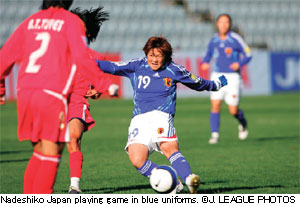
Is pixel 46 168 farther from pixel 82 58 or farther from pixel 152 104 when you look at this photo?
pixel 152 104

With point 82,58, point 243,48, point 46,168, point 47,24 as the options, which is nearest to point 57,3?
point 47,24

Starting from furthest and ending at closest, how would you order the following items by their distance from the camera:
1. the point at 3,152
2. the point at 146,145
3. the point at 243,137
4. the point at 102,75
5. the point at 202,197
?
the point at 243,137 < the point at 3,152 < the point at 146,145 < the point at 202,197 < the point at 102,75

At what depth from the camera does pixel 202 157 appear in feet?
30.1

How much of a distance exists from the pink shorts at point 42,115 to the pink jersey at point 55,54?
0.06 m

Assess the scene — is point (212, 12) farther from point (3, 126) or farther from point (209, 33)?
point (3, 126)

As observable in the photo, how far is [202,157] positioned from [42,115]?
205 inches

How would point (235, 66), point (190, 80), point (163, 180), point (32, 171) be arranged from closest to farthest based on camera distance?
point (32, 171)
point (163, 180)
point (190, 80)
point (235, 66)

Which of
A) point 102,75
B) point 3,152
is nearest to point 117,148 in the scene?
point 3,152

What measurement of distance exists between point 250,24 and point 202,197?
2725 centimetres

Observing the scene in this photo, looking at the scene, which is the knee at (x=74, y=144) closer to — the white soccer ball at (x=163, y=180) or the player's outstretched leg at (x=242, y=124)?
the white soccer ball at (x=163, y=180)

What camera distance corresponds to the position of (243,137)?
11719mm

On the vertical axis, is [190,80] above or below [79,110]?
above

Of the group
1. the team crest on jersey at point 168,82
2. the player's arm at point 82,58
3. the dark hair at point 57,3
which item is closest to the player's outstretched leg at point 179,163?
the team crest on jersey at point 168,82

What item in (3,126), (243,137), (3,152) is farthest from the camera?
(3,126)
